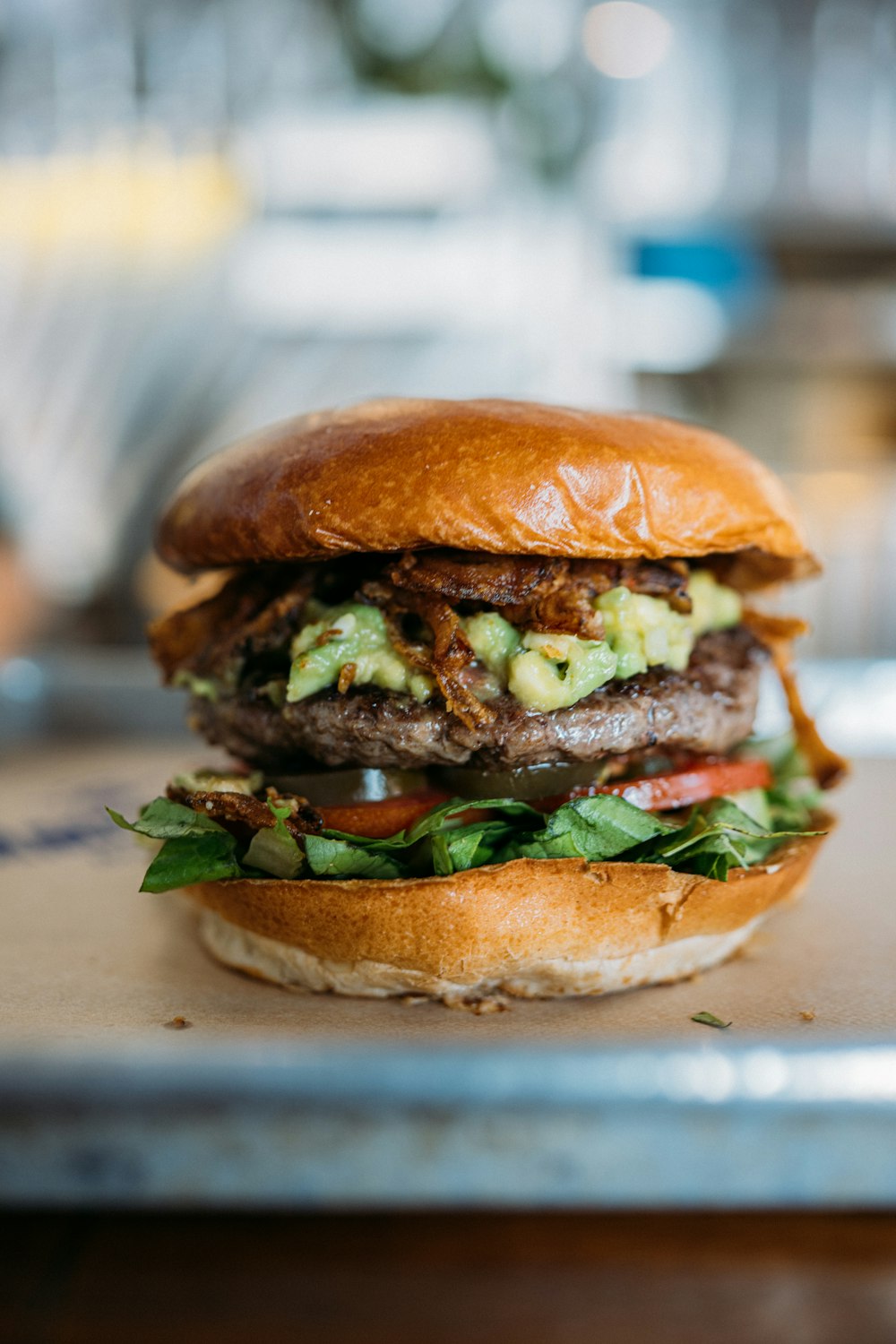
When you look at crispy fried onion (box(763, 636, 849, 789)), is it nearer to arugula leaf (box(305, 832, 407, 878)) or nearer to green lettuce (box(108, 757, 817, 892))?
green lettuce (box(108, 757, 817, 892))

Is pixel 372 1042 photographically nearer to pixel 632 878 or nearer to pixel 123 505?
pixel 632 878

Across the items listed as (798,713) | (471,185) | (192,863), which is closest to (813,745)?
(798,713)

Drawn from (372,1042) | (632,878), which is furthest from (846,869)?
(372,1042)

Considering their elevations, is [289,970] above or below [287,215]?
below

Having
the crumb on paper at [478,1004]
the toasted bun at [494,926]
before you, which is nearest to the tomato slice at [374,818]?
the toasted bun at [494,926]

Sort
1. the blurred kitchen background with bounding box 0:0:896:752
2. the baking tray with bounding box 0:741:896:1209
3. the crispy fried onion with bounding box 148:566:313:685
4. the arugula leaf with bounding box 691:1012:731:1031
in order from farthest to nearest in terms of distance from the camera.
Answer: the blurred kitchen background with bounding box 0:0:896:752, the crispy fried onion with bounding box 148:566:313:685, the arugula leaf with bounding box 691:1012:731:1031, the baking tray with bounding box 0:741:896:1209

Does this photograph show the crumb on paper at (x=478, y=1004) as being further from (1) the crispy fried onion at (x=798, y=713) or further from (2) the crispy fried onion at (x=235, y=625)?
(1) the crispy fried onion at (x=798, y=713)

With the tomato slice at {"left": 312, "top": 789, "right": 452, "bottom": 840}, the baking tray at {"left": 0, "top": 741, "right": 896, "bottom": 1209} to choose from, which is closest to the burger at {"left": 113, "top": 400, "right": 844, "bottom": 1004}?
the tomato slice at {"left": 312, "top": 789, "right": 452, "bottom": 840}
